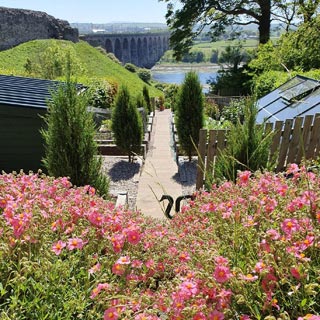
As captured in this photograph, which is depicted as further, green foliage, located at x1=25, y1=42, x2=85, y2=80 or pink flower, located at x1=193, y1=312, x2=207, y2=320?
green foliage, located at x1=25, y1=42, x2=85, y2=80

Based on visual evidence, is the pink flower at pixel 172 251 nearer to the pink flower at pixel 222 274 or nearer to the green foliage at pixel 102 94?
the pink flower at pixel 222 274

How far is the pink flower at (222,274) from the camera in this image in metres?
1.55

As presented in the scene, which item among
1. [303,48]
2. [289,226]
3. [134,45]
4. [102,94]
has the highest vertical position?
[134,45]

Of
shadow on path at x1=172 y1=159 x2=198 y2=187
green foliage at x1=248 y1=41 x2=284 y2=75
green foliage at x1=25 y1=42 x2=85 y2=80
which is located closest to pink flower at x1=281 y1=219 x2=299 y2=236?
shadow on path at x1=172 y1=159 x2=198 y2=187

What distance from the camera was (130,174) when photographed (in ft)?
26.4

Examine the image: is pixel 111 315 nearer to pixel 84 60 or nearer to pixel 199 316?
pixel 199 316

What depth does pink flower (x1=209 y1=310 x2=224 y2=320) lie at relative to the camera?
1.48m

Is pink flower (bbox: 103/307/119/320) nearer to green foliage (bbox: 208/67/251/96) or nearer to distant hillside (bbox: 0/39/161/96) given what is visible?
green foliage (bbox: 208/67/251/96)

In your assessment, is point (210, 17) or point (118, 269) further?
point (210, 17)

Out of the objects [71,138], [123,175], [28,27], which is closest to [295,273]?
[71,138]

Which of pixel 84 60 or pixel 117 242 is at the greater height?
pixel 117 242

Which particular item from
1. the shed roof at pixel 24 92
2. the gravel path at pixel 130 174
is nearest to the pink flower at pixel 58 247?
the shed roof at pixel 24 92

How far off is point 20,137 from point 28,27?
134 feet

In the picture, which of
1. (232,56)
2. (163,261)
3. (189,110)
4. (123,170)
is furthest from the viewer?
(232,56)
